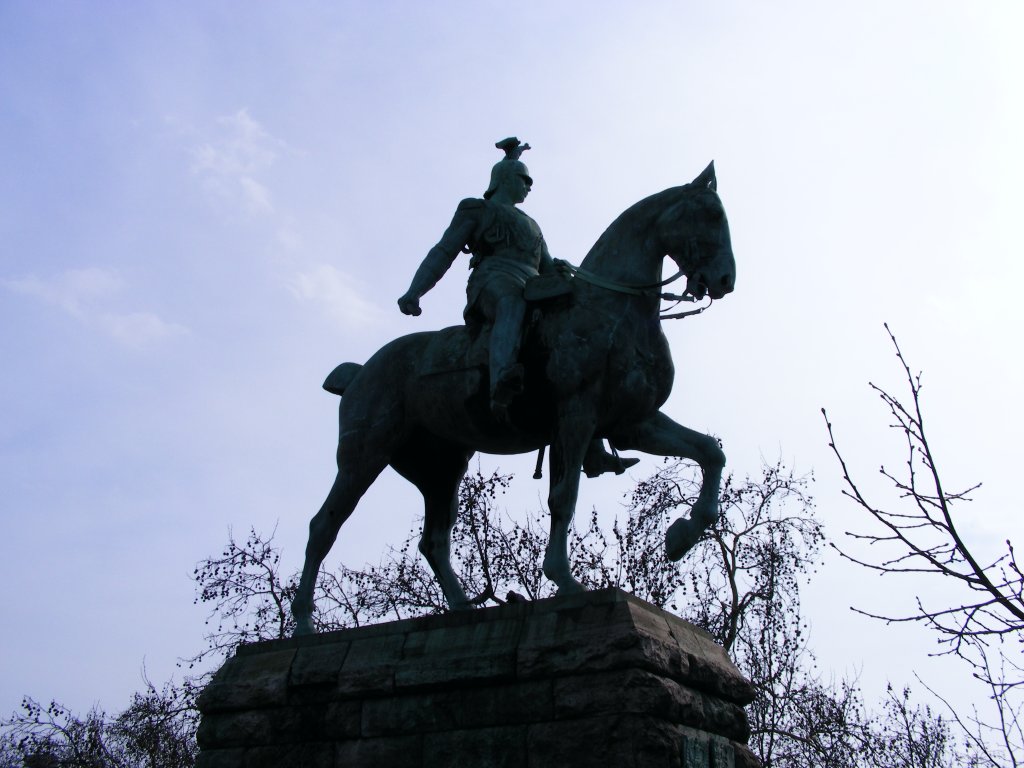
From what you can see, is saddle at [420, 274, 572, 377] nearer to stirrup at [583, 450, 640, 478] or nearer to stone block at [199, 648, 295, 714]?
stirrup at [583, 450, 640, 478]

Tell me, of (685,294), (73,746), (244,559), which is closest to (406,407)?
(685,294)

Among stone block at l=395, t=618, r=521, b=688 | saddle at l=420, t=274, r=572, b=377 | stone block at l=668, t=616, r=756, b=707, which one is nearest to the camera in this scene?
stone block at l=395, t=618, r=521, b=688

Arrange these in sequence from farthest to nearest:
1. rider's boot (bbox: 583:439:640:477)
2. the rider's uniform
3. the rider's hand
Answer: the rider's hand → the rider's uniform → rider's boot (bbox: 583:439:640:477)

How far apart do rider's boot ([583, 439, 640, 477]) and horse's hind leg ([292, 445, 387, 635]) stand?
1575 mm

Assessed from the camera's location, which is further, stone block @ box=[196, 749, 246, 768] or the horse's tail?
the horse's tail

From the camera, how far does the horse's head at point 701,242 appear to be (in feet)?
26.0

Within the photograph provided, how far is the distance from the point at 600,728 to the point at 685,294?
123 inches

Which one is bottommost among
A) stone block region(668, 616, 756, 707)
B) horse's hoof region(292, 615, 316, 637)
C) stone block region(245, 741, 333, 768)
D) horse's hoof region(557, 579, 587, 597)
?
stone block region(245, 741, 333, 768)

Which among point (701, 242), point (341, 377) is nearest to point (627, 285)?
point (701, 242)

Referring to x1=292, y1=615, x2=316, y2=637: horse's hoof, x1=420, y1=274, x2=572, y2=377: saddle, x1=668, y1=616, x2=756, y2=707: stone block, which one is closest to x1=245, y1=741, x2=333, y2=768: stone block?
x1=292, y1=615, x2=316, y2=637: horse's hoof

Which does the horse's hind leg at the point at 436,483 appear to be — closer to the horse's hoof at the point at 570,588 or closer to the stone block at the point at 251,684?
the stone block at the point at 251,684

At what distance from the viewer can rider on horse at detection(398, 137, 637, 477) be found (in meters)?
7.96

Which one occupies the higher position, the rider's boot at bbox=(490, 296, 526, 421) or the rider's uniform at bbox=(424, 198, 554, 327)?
the rider's uniform at bbox=(424, 198, 554, 327)

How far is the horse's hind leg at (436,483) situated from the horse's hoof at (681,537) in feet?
6.69
